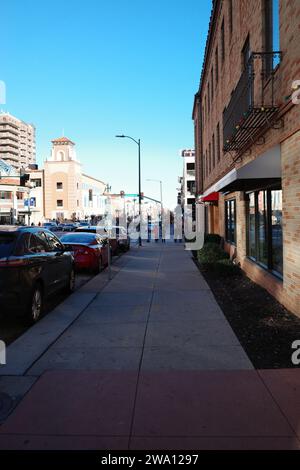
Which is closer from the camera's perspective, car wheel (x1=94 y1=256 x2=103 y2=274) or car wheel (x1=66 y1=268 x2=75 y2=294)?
car wheel (x1=66 y1=268 x2=75 y2=294)

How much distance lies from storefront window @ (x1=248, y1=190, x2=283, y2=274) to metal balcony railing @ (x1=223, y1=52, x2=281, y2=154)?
1397 millimetres

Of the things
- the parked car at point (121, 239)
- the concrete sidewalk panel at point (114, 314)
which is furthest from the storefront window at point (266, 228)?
the parked car at point (121, 239)

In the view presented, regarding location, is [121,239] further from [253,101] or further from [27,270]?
[27,270]

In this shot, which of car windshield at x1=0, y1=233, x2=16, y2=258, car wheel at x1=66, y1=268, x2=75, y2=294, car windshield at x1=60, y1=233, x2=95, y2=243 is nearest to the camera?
car windshield at x1=0, y1=233, x2=16, y2=258

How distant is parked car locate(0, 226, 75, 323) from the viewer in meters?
6.58

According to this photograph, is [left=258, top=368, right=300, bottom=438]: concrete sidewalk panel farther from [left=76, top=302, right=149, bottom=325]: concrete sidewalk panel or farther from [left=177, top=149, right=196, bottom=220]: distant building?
[left=177, top=149, right=196, bottom=220]: distant building

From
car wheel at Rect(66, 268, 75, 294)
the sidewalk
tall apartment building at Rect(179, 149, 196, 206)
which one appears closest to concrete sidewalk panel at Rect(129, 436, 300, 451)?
the sidewalk

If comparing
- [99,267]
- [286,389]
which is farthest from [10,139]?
[286,389]

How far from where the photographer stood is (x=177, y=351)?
5.64 meters

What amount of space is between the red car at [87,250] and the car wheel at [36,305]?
19.1 feet

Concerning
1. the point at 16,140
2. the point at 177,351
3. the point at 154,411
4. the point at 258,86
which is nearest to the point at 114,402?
the point at 154,411

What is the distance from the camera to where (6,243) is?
22.9ft
